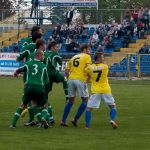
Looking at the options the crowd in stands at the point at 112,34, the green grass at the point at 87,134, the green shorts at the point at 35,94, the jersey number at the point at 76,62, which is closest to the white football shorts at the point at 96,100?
the green grass at the point at 87,134

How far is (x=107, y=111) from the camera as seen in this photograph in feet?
70.7

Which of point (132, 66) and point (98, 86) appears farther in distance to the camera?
point (132, 66)

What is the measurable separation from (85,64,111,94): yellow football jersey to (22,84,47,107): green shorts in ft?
4.20

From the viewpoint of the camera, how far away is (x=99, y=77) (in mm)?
16625

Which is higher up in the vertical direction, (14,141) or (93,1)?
(93,1)

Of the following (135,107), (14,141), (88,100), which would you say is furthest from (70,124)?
(135,107)

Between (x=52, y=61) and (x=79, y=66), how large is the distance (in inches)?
29.1

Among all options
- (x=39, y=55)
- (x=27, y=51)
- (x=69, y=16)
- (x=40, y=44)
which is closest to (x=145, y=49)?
(x=69, y=16)

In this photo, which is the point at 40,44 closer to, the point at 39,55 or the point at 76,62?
the point at 39,55

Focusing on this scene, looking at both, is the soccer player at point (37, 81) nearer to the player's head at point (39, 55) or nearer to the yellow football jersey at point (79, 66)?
the player's head at point (39, 55)

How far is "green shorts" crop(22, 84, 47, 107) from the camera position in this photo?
16000 mm

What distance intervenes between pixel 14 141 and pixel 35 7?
42.6m

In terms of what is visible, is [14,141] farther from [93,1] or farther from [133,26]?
[93,1]

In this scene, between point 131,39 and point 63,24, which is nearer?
point 131,39
